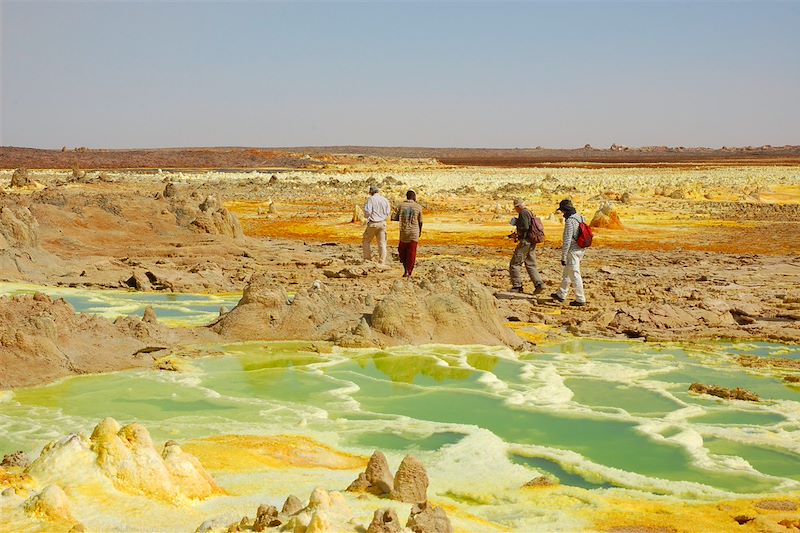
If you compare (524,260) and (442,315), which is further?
(524,260)

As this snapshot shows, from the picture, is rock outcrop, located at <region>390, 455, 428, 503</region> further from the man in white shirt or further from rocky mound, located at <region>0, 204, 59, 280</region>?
rocky mound, located at <region>0, 204, 59, 280</region>

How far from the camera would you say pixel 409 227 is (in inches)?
637

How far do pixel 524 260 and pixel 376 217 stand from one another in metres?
3.09

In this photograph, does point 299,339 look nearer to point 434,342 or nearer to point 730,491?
point 434,342

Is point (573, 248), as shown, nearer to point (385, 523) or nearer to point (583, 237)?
point (583, 237)

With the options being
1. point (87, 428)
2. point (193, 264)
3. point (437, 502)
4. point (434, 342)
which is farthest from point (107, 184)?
point (437, 502)

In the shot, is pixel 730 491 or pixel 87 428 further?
pixel 87 428

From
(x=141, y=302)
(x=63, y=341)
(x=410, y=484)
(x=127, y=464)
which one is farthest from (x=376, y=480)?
(x=141, y=302)

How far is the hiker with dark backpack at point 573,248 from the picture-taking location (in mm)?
14609

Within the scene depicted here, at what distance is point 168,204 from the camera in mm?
22531

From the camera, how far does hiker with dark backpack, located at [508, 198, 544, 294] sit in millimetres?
15273

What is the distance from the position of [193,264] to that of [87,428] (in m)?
10.9

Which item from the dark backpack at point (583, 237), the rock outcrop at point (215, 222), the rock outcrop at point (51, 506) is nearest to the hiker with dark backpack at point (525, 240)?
the dark backpack at point (583, 237)

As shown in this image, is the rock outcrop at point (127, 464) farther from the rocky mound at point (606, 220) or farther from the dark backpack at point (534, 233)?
the rocky mound at point (606, 220)
